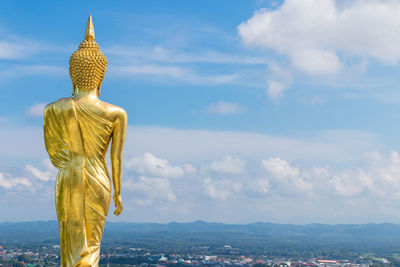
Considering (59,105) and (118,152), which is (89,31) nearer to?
(59,105)

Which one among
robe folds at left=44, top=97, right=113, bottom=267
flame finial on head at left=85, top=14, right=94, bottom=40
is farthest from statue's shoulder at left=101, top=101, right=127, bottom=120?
flame finial on head at left=85, top=14, right=94, bottom=40

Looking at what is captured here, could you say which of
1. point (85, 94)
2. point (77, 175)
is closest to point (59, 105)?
point (85, 94)

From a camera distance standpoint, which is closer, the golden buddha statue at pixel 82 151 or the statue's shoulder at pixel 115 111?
the golden buddha statue at pixel 82 151

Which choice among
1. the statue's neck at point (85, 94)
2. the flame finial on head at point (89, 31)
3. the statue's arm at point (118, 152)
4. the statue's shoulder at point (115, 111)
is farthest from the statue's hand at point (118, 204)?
the flame finial on head at point (89, 31)

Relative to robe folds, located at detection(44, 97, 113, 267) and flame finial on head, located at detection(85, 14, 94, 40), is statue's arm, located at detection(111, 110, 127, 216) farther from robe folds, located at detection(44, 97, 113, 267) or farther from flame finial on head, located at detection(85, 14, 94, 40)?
flame finial on head, located at detection(85, 14, 94, 40)

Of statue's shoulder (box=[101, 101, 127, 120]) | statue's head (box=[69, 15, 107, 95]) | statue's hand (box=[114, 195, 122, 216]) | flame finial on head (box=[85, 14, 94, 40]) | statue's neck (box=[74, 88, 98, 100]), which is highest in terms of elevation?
flame finial on head (box=[85, 14, 94, 40])

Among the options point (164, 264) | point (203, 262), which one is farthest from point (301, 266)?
point (164, 264)

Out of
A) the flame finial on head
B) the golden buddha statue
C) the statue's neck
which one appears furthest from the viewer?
the flame finial on head

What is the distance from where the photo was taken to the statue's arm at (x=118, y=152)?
29.9 feet

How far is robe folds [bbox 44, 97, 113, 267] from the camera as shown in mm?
8867

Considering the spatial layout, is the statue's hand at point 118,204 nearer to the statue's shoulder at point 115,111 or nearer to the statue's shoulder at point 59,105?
the statue's shoulder at point 115,111

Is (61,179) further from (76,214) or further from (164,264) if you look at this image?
(164,264)

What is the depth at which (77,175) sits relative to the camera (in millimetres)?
8867

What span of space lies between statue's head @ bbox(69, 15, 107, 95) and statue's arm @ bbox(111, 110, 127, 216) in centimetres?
64
